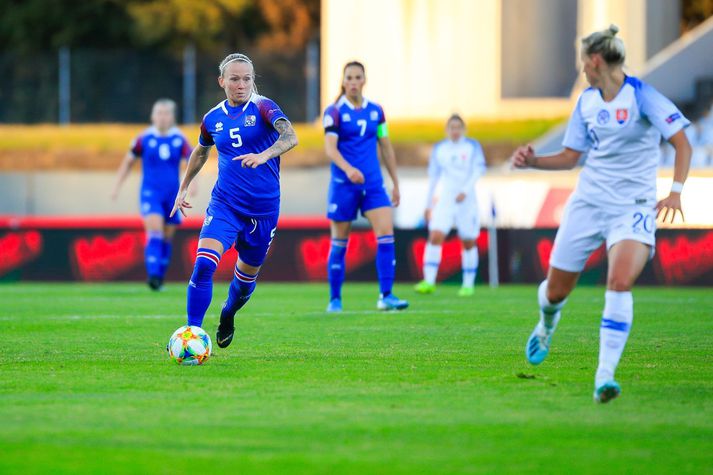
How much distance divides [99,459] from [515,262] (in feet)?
51.9

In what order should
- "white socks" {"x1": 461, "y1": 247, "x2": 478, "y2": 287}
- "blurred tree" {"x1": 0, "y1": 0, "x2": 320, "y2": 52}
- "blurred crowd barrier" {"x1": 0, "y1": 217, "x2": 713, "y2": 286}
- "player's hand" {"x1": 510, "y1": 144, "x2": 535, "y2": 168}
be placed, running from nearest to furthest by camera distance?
"player's hand" {"x1": 510, "y1": 144, "x2": 535, "y2": 168}, "white socks" {"x1": 461, "y1": 247, "x2": 478, "y2": 287}, "blurred crowd barrier" {"x1": 0, "y1": 217, "x2": 713, "y2": 286}, "blurred tree" {"x1": 0, "y1": 0, "x2": 320, "y2": 52}

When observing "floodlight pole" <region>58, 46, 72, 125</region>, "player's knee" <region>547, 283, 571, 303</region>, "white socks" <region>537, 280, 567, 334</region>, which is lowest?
"white socks" <region>537, 280, 567, 334</region>

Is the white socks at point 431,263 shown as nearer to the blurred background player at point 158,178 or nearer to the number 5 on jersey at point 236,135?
the blurred background player at point 158,178

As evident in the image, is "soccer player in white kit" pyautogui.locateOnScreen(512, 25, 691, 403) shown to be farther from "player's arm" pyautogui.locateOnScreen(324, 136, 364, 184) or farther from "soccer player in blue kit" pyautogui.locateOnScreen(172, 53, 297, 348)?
"player's arm" pyautogui.locateOnScreen(324, 136, 364, 184)

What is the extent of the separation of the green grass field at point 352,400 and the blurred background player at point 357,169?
1043 mm

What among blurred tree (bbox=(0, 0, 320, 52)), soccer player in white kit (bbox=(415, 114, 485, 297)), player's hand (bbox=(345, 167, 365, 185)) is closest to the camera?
player's hand (bbox=(345, 167, 365, 185))

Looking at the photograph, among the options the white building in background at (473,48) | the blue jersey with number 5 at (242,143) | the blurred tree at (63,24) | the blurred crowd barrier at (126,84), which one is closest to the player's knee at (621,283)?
the blue jersey with number 5 at (242,143)

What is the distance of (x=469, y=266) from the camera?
1777 cm

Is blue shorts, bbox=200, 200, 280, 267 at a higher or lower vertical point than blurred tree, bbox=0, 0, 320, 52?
lower

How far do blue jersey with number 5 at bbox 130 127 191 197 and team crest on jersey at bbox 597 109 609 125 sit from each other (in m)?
10.9

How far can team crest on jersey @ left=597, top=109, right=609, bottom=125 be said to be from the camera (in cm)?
757

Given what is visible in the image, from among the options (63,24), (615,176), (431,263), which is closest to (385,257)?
(431,263)

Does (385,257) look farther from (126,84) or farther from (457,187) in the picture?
(126,84)

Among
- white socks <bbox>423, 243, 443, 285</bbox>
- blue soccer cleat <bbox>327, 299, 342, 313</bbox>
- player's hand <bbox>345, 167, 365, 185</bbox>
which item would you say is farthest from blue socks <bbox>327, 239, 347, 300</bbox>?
white socks <bbox>423, 243, 443, 285</bbox>
